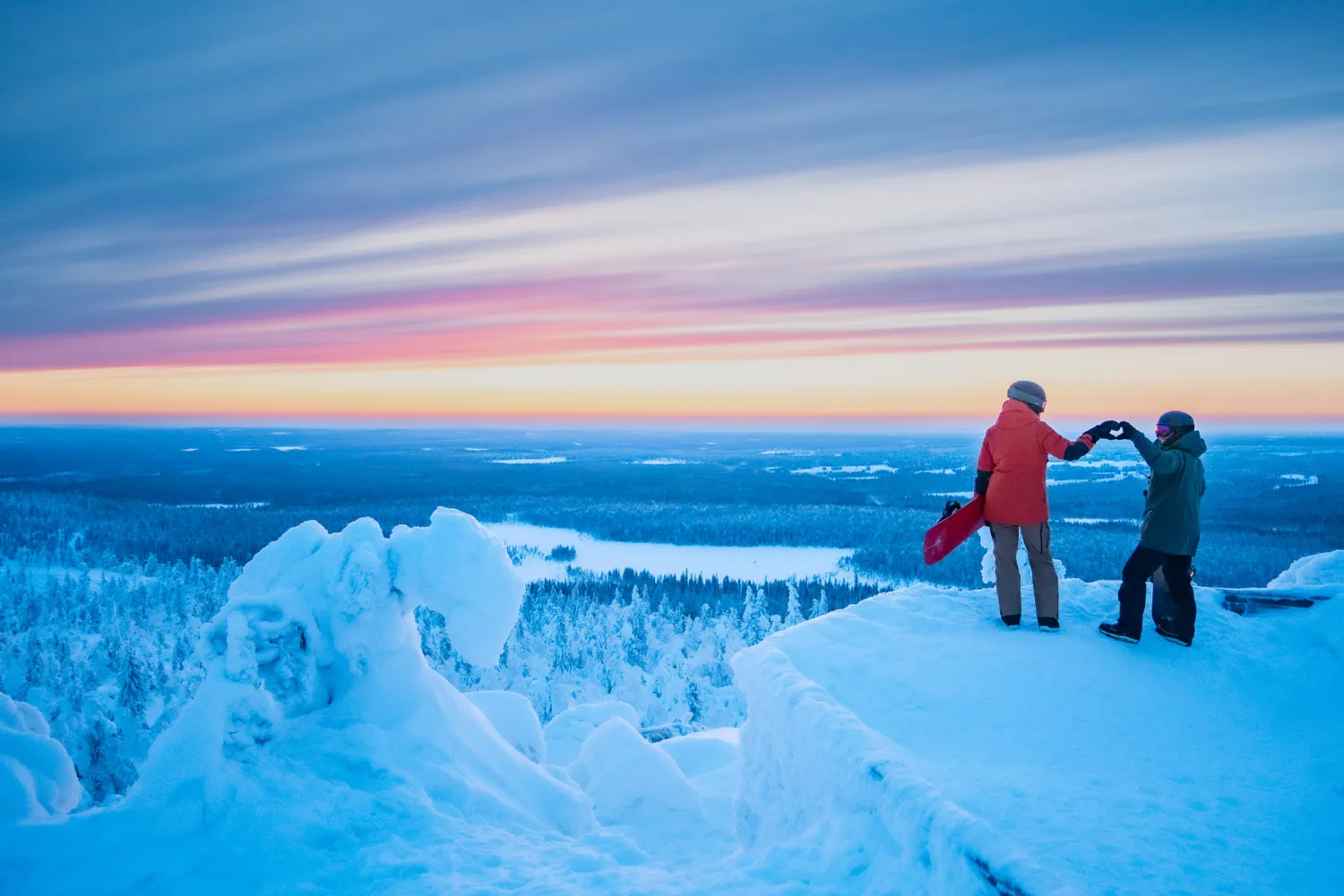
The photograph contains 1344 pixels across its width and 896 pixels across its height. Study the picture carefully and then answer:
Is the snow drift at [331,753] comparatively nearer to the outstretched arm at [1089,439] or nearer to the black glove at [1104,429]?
the outstretched arm at [1089,439]

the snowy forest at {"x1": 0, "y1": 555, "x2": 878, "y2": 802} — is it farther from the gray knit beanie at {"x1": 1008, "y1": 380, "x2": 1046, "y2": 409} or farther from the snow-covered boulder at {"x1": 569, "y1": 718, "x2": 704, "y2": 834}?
the gray knit beanie at {"x1": 1008, "y1": 380, "x2": 1046, "y2": 409}

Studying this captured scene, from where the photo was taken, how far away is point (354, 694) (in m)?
6.04

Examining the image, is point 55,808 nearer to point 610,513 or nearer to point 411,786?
point 411,786

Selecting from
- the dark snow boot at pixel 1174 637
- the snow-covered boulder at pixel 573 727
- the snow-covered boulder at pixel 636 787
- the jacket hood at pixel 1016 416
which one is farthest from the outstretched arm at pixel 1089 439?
the snow-covered boulder at pixel 573 727

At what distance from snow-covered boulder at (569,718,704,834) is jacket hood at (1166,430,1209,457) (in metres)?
6.21

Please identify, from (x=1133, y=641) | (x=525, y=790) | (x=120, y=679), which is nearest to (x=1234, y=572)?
(x=1133, y=641)

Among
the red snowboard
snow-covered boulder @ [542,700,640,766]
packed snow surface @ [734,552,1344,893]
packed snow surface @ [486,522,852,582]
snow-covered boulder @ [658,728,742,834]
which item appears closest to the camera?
packed snow surface @ [734,552,1344,893]

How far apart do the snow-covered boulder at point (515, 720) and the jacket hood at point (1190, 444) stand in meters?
7.51

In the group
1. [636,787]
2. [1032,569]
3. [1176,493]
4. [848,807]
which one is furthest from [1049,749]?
[636,787]

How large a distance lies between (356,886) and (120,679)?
31.7 metres

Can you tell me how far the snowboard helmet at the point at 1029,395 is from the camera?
6492mm

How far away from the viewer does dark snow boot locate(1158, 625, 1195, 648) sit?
6207 millimetres

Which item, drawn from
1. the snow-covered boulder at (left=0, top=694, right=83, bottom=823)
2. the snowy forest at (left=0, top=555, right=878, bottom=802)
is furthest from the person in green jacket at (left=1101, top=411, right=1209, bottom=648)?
the snowy forest at (left=0, top=555, right=878, bottom=802)

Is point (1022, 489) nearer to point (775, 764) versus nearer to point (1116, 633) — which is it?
point (1116, 633)
